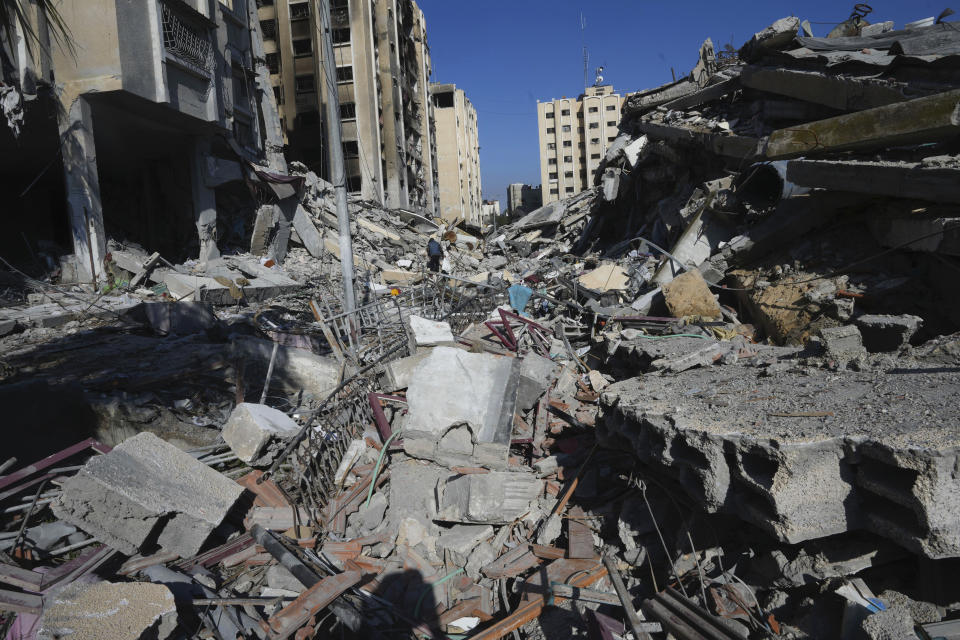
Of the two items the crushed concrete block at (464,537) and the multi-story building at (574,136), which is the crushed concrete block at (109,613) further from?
the multi-story building at (574,136)

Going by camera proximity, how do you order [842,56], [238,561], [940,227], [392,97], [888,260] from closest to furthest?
[238,561] < [940,227] < [888,260] < [842,56] < [392,97]

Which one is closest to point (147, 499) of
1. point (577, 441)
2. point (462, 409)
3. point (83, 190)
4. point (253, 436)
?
point (253, 436)

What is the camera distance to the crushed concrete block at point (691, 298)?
7906mm

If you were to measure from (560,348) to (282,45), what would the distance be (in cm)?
3140

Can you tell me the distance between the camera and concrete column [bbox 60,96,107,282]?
37.1 ft

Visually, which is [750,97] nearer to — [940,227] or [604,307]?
[604,307]

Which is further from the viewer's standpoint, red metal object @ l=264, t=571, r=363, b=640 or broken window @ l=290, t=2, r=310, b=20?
broken window @ l=290, t=2, r=310, b=20

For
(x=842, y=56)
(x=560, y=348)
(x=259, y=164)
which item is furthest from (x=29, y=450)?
(x=259, y=164)

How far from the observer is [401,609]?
135 inches

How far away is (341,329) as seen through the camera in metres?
7.96

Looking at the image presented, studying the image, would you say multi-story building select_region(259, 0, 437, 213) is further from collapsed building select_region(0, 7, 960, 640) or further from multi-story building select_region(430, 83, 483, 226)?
collapsed building select_region(0, 7, 960, 640)

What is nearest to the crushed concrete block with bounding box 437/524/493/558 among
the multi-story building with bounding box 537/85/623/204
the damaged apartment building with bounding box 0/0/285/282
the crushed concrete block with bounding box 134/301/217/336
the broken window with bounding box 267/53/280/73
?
the crushed concrete block with bounding box 134/301/217/336

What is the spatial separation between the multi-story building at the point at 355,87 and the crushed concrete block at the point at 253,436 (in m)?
24.0

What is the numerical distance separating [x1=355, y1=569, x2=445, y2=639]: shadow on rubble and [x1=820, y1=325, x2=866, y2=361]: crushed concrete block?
341cm
